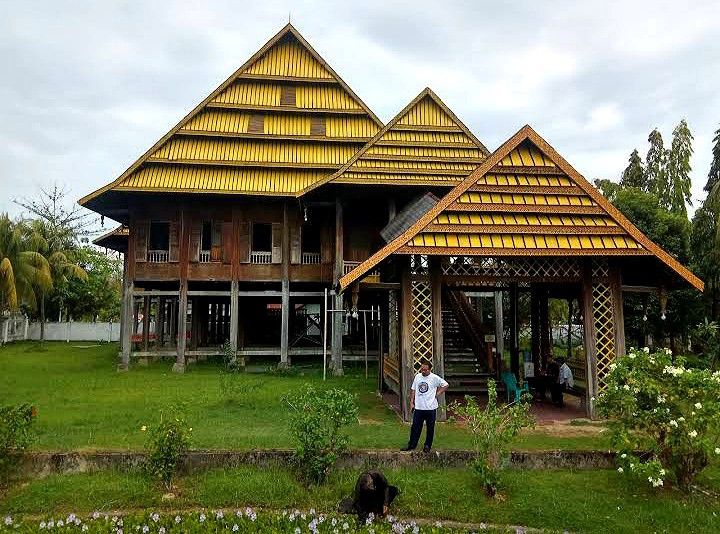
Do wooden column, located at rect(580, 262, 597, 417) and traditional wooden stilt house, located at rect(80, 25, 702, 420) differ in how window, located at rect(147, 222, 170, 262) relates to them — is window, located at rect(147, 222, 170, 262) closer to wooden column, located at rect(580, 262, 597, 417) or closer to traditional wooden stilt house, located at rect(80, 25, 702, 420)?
traditional wooden stilt house, located at rect(80, 25, 702, 420)

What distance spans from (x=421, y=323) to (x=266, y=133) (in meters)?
12.3

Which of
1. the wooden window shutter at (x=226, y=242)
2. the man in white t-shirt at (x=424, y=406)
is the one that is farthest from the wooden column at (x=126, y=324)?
the man in white t-shirt at (x=424, y=406)

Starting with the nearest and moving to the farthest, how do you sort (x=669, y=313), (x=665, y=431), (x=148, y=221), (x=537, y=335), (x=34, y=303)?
(x=665, y=431) → (x=537, y=335) → (x=148, y=221) → (x=669, y=313) → (x=34, y=303)

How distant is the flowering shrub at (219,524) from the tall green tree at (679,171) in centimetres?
2892

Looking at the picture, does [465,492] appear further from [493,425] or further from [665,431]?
[665,431]

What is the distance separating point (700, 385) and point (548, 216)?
171 inches

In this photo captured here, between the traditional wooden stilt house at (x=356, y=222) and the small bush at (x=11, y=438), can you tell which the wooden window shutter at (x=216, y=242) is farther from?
the small bush at (x=11, y=438)

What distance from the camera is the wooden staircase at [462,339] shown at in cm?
1516

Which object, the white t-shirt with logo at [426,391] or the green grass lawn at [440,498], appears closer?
the green grass lawn at [440,498]

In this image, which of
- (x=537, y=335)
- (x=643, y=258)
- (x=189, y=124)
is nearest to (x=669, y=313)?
(x=537, y=335)

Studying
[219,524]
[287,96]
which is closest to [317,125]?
[287,96]

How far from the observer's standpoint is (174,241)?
19516 millimetres

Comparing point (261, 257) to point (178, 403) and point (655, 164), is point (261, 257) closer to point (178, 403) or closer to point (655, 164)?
point (178, 403)

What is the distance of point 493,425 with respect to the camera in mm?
6715
